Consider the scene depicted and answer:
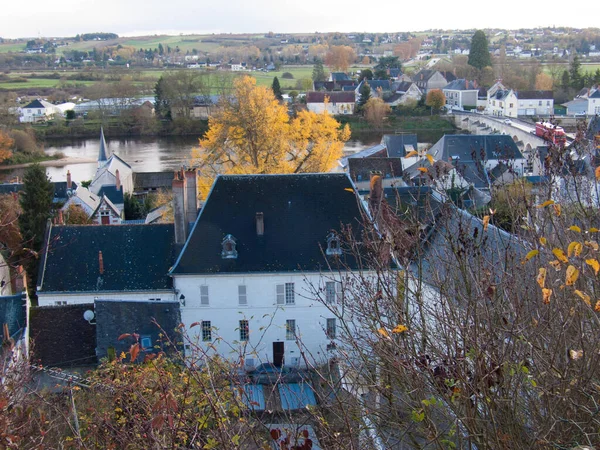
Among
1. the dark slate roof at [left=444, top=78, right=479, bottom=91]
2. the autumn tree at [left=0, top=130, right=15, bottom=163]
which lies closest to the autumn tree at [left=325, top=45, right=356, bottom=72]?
the dark slate roof at [left=444, top=78, right=479, bottom=91]

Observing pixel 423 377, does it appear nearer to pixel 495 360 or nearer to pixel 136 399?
pixel 495 360

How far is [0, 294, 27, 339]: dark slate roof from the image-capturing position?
1429cm

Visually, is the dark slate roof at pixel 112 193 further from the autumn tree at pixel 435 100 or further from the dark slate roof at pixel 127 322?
the autumn tree at pixel 435 100

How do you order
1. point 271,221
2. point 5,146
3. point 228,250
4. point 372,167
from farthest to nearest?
point 5,146 < point 372,167 < point 271,221 < point 228,250

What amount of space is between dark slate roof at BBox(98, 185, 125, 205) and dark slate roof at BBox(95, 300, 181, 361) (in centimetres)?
1740

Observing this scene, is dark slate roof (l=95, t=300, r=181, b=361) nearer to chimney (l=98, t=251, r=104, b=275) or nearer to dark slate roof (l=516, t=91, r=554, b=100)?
chimney (l=98, t=251, r=104, b=275)

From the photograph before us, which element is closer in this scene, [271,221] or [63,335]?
[63,335]

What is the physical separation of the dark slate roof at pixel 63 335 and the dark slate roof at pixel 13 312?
496mm

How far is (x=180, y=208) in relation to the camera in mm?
17250

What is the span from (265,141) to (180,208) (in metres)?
9.53

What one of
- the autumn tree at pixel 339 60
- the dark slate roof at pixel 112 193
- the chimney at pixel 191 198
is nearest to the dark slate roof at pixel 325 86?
the autumn tree at pixel 339 60

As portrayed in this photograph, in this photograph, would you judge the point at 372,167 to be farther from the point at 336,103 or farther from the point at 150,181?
the point at 336,103

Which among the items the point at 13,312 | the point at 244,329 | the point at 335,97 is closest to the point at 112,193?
the point at 244,329

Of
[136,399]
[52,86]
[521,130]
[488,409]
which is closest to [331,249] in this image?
Result: [136,399]
